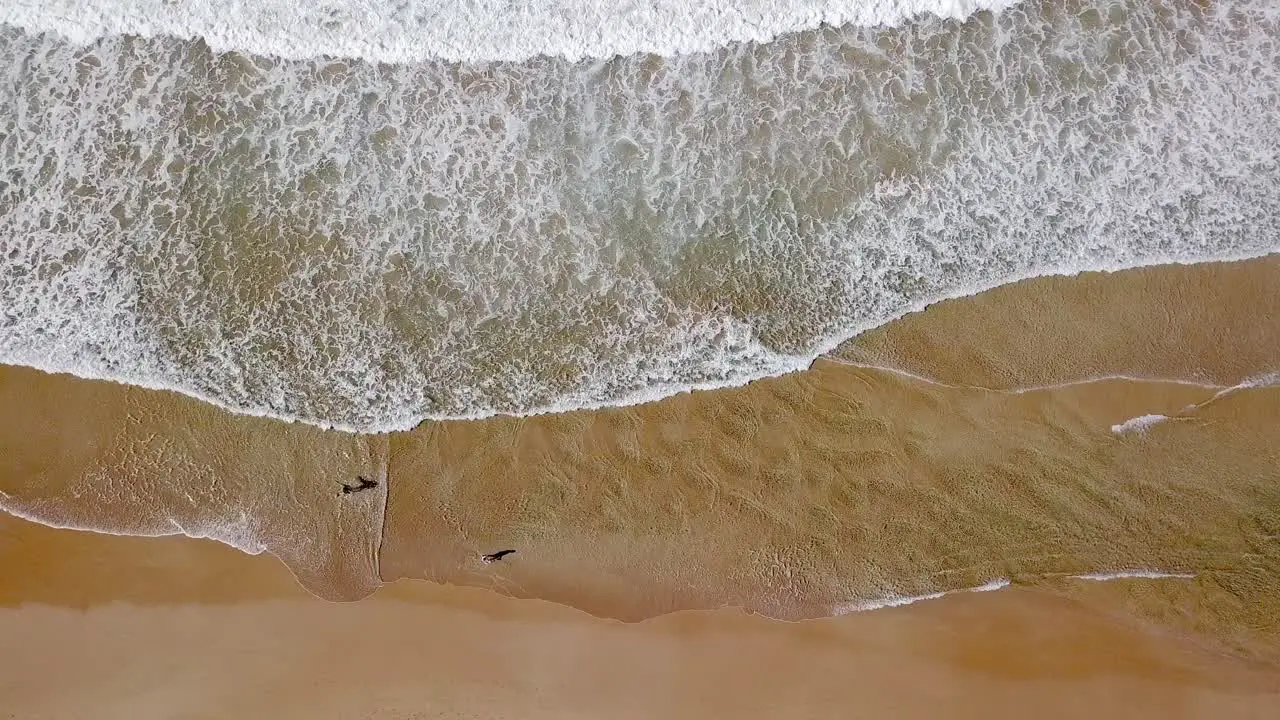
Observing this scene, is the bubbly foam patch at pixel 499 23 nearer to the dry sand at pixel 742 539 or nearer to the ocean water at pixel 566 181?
the ocean water at pixel 566 181

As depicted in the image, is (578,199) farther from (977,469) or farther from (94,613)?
(94,613)

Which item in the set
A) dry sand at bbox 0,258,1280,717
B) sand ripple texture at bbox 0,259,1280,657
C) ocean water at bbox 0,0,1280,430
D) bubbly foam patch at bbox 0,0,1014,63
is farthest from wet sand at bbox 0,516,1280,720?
bubbly foam patch at bbox 0,0,1014,63

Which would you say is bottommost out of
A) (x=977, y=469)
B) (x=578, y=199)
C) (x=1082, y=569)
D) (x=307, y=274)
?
(x=1082, y=569)

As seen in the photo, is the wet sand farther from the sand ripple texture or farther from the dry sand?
the sand ripple texture

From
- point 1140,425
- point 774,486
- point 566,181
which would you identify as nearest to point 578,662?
point 774,486

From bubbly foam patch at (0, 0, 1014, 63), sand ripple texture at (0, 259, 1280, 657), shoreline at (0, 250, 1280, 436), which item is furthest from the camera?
bubbly foam patch at (0, 0, 1014, 63)

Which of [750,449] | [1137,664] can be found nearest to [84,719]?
[750,449]

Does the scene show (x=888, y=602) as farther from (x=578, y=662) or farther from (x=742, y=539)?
(x=578, y=662)

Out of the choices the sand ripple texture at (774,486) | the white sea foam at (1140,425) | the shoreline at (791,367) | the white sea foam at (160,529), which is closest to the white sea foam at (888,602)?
the sand ripple texture at (774,486)
